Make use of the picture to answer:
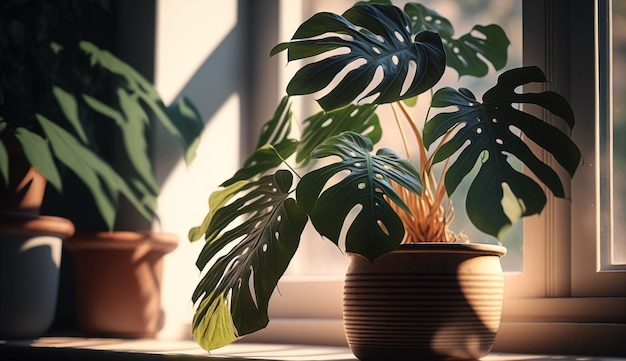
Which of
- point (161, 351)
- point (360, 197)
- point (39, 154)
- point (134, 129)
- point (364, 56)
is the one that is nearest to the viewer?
point (360, 197)

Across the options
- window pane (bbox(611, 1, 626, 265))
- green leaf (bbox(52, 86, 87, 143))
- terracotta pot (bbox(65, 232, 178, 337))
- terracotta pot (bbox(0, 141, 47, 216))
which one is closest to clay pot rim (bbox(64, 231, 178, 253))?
terracotta pot (bbox(65, 232, 178, 337))

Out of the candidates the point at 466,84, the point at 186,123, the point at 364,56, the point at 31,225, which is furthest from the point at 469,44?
the point at 31,225

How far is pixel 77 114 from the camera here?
1.74 meters

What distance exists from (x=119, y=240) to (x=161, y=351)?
329 millimetres

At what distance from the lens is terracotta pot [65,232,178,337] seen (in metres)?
1.66

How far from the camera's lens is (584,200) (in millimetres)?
1429

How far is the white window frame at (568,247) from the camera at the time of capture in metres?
1.38

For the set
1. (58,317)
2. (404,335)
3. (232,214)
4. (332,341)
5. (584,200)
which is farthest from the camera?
(58,317)

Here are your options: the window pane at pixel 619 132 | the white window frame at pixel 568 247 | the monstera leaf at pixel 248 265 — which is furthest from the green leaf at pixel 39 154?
the window pane at pixel 619 132

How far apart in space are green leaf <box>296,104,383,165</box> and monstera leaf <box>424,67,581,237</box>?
0.84 feet

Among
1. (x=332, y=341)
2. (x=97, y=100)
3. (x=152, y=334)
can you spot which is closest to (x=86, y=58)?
(x=97, y=100)

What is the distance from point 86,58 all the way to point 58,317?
1.99 ft

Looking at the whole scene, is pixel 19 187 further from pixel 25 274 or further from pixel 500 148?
pixel 500 148

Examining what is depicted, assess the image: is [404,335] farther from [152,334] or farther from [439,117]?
[152,334]
